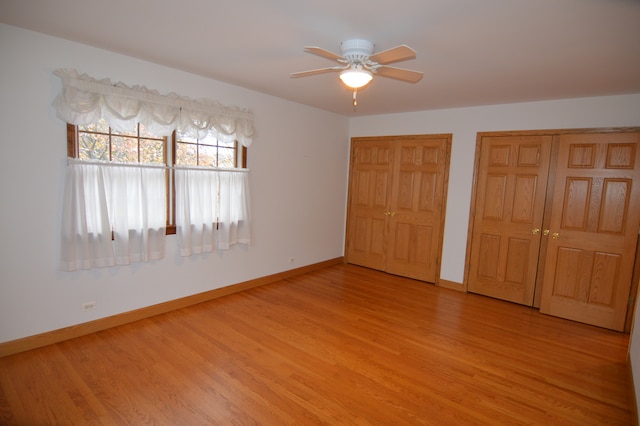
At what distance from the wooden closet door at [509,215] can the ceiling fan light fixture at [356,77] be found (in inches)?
109

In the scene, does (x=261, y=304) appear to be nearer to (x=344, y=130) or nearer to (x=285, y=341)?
(x=285, y=341)

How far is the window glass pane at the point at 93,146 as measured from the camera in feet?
9.55

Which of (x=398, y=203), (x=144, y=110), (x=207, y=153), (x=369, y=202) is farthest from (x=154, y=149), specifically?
(x=398, y=203)

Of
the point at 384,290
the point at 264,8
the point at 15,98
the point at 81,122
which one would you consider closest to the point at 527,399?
the point at 384,290

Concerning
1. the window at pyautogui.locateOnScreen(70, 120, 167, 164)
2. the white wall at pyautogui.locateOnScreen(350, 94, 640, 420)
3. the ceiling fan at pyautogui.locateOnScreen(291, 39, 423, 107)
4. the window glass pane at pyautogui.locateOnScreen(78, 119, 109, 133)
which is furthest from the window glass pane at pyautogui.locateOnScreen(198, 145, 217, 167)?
the white wall at pyautogui.locateOnScreen(350, 94, 640, 420)

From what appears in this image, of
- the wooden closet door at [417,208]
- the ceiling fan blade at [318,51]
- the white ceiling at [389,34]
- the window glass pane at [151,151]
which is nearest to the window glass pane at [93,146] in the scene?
Answer: the window glass pane at [151,151]

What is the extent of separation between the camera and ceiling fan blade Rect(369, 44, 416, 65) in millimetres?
1987

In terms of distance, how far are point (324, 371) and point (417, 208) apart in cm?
315

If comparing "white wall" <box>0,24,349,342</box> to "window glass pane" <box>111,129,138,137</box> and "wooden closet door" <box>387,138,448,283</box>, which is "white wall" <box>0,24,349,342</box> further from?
"wooden closet door" <box>387,138,448,283</box>

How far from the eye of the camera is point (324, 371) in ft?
8.65

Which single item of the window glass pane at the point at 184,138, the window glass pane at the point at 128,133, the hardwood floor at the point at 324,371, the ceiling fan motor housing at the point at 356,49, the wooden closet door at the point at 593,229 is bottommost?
the hardwood floor at the point at 324,371

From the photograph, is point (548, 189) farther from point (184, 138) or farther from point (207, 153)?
point (184, 138)

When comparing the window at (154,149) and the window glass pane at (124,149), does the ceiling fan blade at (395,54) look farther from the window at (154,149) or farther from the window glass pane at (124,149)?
the window glass pane at (124,149)

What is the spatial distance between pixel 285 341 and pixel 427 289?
250cm
